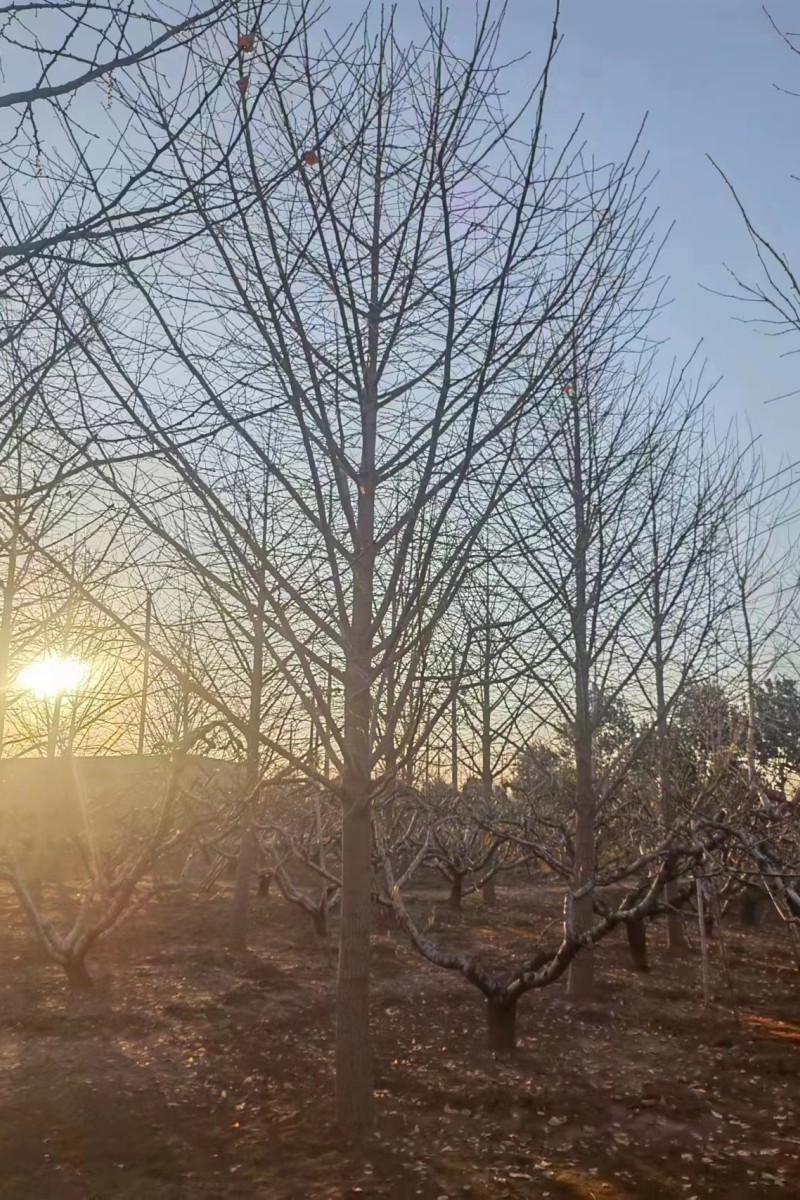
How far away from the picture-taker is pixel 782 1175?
16.5ft

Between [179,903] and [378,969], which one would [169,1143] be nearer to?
[378,969]

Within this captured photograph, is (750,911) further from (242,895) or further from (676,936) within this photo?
(242,895)

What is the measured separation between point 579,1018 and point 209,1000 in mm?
3683

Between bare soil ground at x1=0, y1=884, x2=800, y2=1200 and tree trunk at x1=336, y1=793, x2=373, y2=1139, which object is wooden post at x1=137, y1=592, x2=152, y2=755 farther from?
bare soil ground at x1=0, y1=884, x2=800, y2=1200

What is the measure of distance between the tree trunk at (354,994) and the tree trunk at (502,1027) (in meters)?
2.18

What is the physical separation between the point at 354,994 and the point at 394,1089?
1.58 metres

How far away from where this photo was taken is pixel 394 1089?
6312mm

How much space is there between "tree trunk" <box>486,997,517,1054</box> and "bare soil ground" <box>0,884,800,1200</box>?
0.16 meters

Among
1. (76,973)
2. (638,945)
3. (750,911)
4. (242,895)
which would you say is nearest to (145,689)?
(76,973)

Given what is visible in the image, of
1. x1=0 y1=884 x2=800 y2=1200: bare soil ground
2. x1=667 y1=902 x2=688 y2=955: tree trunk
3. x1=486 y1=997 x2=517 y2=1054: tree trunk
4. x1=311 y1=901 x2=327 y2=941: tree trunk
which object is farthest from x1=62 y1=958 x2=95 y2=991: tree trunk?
x1=667 y1=902 x2=688 y2=955: tree trunk

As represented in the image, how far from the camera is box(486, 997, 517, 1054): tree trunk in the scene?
7266 mm

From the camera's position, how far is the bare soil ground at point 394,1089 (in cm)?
489

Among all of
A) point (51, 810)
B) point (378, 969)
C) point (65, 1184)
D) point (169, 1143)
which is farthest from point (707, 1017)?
point (51, 810)

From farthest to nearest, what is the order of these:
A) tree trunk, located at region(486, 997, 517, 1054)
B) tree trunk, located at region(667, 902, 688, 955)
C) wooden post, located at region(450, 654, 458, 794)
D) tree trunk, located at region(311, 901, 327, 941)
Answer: tree trunk, located at region(311, 901, 327, 941)
tree trunk, located at region(667, 902, 688, 955)
tree trunk, located at region(486, 997, 517, 1054)
wooden post, located at region(450, 654, 458, 794)
